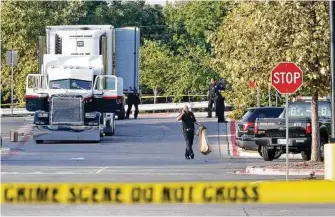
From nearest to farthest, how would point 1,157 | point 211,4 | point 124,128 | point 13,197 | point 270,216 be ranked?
point 13,197, point 270,216, point 1,157, point 124,128, point 211,4

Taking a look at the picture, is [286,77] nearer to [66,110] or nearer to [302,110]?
[302,110]

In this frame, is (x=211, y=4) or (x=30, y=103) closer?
(x=30, y=103)

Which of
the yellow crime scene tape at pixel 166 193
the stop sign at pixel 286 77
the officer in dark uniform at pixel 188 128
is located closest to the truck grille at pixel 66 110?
the officer in dark uniform at pixel 188 128

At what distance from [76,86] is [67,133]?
7.28 feet

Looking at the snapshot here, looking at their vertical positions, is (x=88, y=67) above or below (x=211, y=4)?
below

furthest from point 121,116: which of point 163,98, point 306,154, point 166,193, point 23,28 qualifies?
point 166,193

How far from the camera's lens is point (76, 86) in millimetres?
39281

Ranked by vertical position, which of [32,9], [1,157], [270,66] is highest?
[32,9]

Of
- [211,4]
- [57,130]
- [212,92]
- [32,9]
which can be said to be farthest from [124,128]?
[211,4]

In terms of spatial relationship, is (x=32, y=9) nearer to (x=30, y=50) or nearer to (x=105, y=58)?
(x=30, y=50)

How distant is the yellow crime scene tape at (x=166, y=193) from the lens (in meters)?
8.72

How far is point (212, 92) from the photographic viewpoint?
4788 cm

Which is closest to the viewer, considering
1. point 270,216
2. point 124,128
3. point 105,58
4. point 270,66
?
point 270,216

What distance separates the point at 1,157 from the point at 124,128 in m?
13.9
